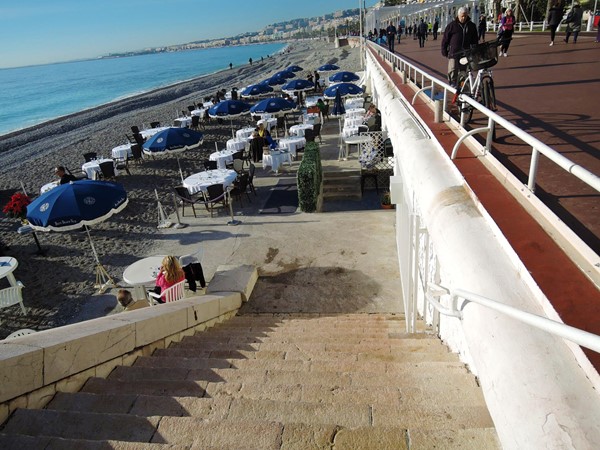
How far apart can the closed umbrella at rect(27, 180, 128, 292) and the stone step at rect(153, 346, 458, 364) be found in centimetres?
371

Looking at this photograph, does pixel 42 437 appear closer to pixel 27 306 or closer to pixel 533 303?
pixel 533 303

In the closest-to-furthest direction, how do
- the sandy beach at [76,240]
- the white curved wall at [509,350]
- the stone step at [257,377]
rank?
the white curved wall at [509,350]
the stone step at [257,377]
the sandy beach at [76,240]

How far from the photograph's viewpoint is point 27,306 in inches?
317

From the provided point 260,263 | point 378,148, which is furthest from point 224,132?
point 260,263

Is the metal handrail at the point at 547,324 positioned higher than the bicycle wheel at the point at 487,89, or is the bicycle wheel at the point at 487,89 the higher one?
the bicycle wheel at the point at 487,89

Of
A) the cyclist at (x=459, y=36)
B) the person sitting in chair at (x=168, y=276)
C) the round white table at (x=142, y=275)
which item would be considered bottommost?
the round white table at (x=142, y=275)

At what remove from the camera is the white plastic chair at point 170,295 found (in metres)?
6.03

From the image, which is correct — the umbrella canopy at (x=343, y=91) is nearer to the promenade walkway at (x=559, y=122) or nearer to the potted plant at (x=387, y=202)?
the promenade walkway at (x=559, y=122)

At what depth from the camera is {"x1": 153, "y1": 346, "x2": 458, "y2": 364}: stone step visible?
359cm

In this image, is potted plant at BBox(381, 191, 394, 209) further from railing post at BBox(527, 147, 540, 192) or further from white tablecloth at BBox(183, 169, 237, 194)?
railing post at BBox(527, 147, 540, 192)

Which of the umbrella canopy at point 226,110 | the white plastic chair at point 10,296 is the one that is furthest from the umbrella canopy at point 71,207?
the umbrella canopy at point 226,110

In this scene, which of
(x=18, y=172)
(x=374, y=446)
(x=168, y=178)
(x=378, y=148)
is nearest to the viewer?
(x=374, y=446)

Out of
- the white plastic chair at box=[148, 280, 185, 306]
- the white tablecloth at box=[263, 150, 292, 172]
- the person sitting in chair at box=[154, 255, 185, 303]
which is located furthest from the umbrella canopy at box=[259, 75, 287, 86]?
the white plastic chair at box=[148, 280, 185, 306]

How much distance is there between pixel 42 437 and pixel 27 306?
6939mm
